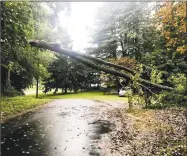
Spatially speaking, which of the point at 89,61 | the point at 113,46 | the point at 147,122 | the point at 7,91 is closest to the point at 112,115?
the point at 147,122

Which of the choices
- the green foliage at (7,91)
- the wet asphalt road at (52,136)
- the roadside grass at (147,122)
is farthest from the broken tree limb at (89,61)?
the green foliage at (7,91)

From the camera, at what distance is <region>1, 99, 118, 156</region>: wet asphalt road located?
28.2ft

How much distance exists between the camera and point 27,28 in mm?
13805

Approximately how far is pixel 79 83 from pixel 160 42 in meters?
18.1

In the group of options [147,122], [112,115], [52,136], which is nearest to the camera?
[52,136]

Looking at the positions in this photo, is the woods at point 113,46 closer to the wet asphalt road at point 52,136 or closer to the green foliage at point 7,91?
the green foliage at point 7,91

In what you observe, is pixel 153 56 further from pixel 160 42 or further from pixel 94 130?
pixel 94 130

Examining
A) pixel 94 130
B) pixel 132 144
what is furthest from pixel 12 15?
pixel 132 144

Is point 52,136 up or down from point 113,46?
down

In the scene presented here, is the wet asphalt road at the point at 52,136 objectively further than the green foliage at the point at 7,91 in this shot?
No

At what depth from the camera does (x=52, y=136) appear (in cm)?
1077

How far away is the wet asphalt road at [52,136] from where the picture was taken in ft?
28.2

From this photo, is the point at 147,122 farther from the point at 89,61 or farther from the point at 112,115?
the point at 89,61

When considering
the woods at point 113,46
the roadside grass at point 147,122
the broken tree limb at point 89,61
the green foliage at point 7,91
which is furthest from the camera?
the green foliage at point 7,91
